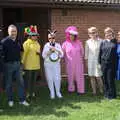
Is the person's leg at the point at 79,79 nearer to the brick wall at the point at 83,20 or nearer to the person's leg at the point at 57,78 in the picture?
the person's leg at the point at 57,78

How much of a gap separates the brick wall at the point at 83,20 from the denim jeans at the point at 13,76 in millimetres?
3912

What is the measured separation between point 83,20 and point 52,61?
3672mm

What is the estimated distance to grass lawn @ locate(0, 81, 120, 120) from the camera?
8.64 metres

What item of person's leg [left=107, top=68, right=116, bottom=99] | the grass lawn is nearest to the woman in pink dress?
the grass lawn

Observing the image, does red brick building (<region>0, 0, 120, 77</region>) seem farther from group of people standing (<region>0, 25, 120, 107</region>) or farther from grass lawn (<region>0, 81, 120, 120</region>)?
grass lawn (<region>0, 81, 120, 120</region>)

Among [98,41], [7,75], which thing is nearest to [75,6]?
[98,41]

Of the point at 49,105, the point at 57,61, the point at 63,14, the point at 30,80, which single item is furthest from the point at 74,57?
the point at 63,14

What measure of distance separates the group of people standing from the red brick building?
2255 millimetres

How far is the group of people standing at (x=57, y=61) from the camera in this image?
945 cm

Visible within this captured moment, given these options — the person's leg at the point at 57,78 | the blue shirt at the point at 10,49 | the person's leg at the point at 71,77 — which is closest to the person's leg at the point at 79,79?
the person's leg at the point at 71,77

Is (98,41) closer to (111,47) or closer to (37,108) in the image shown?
(111,47)

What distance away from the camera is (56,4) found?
12953 mm

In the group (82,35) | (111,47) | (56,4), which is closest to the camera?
(111,47)

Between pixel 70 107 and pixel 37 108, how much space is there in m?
0.78
